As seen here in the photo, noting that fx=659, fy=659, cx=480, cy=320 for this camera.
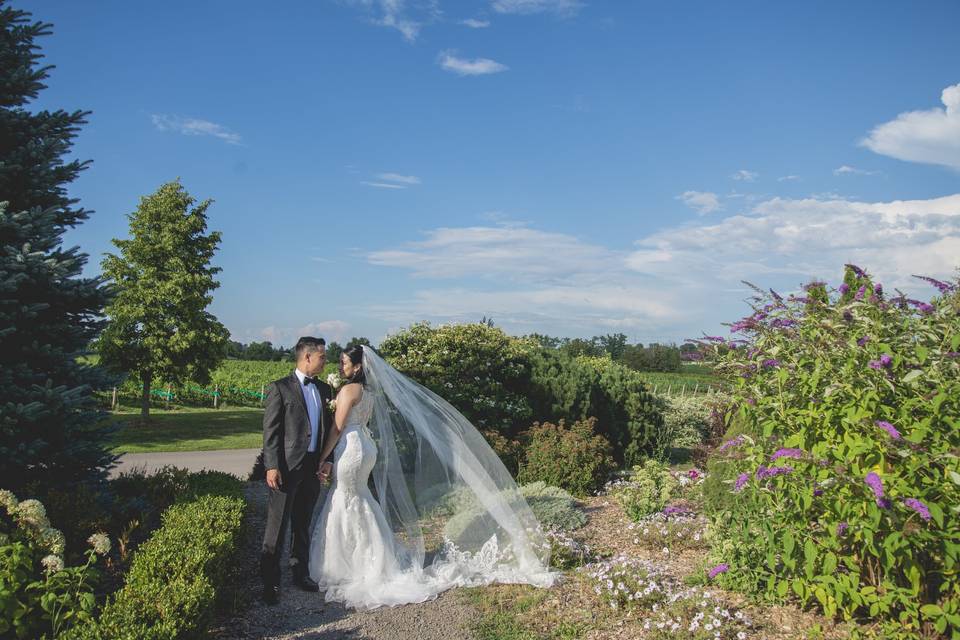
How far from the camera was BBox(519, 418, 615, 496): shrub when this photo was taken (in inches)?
390

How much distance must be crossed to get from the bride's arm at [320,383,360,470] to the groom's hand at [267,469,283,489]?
0.52m

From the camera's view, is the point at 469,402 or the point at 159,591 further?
the point at 469,402

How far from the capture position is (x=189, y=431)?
1888 cm

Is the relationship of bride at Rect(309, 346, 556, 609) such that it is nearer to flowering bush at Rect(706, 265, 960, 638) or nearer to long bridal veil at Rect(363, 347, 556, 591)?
long bridal veil at Rect(363, 347, 556, 591)

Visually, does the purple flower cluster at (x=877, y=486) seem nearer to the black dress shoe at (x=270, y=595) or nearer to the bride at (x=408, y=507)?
the bride at (x=408, y=507)

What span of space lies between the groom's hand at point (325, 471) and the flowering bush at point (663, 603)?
2624mm

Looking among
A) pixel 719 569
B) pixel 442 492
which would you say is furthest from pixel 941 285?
pixel 442 492

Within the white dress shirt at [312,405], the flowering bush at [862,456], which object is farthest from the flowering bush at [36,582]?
the flowering bush at [862,456]

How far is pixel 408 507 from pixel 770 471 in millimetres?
3482

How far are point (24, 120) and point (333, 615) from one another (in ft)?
19.2

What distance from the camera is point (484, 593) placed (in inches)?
234

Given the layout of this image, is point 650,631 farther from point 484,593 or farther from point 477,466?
point 477,466

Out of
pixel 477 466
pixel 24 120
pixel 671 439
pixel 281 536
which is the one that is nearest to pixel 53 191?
pixel 24 120

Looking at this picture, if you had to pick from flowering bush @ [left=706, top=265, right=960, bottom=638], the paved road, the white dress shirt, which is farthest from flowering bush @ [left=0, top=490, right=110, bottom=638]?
the paved road
